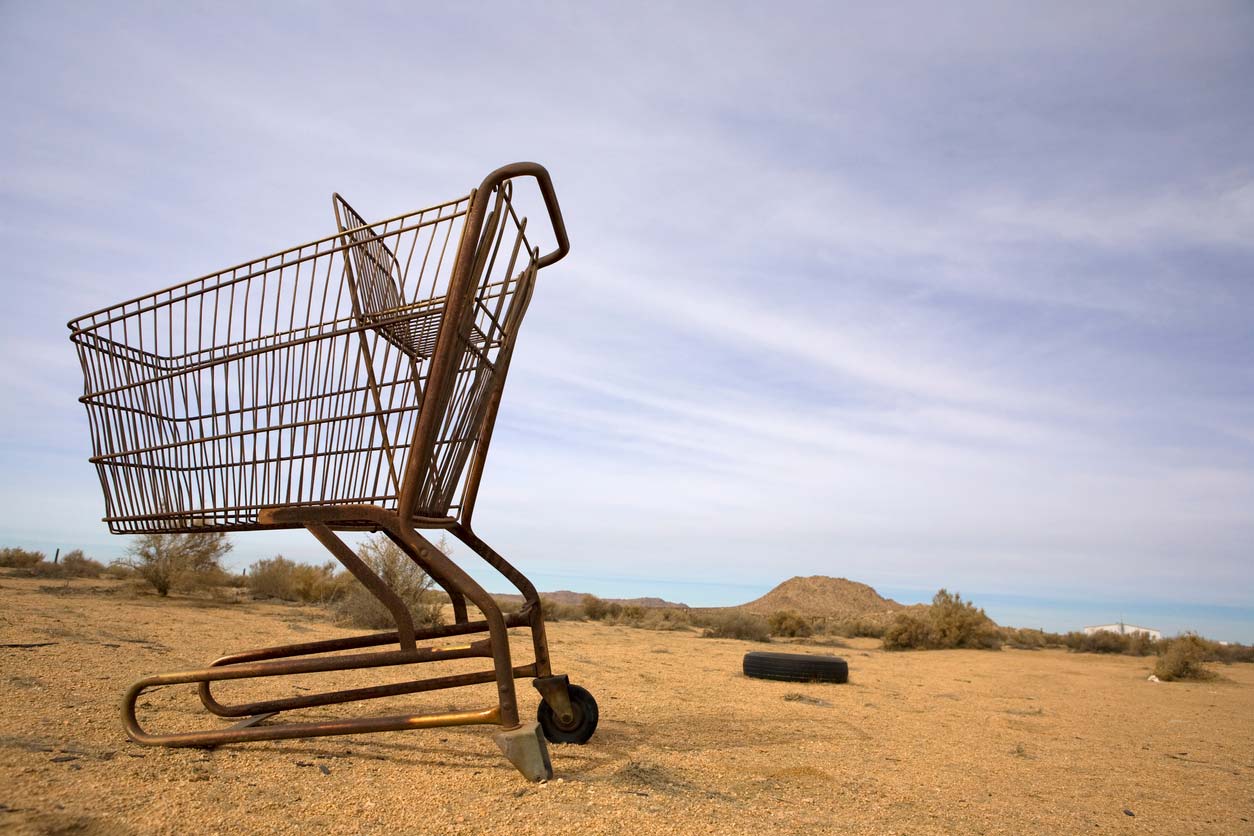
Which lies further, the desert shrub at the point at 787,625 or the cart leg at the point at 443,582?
the desert shrub at the point at 787,625

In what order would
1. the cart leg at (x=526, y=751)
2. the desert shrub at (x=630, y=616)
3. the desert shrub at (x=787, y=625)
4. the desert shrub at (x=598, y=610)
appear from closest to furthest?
the cart leg at (x=526, y=751), the desert shrub at (x=787, y=625), the desert shrub at (x=630, y=616), the desert shrub at (x=598, y=610)

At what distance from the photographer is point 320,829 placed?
229cm

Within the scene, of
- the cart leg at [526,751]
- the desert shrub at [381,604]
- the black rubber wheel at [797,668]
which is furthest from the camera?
the desert shrub at [381,604]

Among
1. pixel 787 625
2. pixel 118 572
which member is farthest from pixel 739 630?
pixel 118 572

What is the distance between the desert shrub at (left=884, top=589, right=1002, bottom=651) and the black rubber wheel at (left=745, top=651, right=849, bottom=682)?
779 centimetres

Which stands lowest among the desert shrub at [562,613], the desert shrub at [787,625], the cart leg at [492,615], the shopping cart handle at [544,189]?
the desert shrub at [562,613]

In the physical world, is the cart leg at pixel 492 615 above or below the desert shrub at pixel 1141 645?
above

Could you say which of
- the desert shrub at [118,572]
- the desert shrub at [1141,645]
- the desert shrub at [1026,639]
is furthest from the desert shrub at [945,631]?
the desert shrub at [118,572]

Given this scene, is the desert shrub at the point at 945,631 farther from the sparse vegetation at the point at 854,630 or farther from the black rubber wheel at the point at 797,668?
the black rubber wheel at the point at 797,668

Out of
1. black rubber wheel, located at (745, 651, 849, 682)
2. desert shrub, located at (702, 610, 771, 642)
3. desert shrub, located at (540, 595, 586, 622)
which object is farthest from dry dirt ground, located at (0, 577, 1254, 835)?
desert shrub, located at (540, 595, 586, 622)

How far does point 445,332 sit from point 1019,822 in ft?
9.99

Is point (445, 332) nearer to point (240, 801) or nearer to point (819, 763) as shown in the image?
point (240, 801)

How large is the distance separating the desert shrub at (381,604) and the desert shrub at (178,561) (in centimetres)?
253

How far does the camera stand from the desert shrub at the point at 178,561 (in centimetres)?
1212
